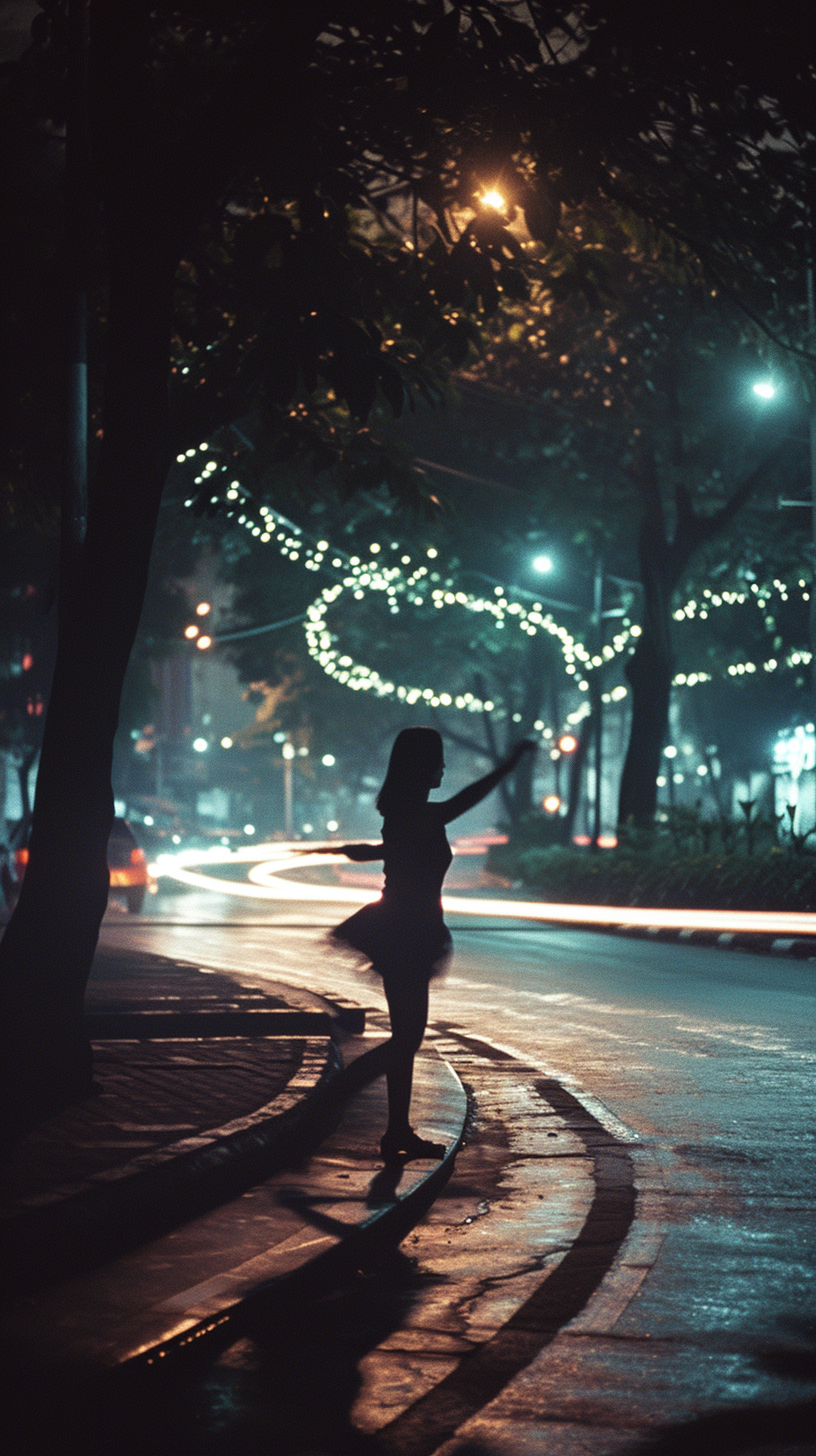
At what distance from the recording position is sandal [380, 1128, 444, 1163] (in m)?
7.90

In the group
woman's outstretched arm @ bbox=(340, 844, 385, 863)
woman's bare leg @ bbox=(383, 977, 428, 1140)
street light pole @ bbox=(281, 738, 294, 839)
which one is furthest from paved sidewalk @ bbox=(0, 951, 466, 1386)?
street light pole @ bbox=(281, 738, 294, 839)

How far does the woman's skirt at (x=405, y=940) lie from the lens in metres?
7.96

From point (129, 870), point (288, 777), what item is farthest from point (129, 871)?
point (288, 777)

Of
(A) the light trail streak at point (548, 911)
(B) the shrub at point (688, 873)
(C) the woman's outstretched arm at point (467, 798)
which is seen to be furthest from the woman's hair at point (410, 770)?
(B) the shrub at point (688, 873)

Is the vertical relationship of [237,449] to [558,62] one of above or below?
below

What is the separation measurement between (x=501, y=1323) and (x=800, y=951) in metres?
16.7

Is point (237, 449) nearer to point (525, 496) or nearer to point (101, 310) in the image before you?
point (101, 310)

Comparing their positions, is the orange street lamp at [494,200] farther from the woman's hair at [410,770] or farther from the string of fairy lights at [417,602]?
the string of fairy lights at [417,602]

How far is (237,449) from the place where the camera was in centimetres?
1460

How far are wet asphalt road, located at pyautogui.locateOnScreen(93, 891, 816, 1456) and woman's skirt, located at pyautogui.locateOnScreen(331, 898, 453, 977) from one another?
0.71 ft

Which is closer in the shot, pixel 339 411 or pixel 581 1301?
pixel 581 1301

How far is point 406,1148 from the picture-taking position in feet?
26.1

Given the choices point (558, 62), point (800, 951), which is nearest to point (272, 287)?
point (558, 62)

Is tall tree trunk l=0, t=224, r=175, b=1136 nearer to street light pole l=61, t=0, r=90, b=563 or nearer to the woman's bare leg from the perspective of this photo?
street light pole l=61, t=0, r=90, b=563
